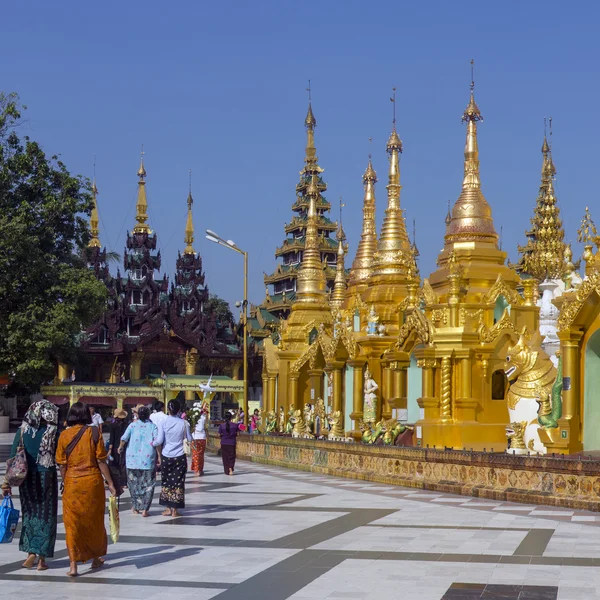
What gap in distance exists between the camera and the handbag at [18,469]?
31.3 ft

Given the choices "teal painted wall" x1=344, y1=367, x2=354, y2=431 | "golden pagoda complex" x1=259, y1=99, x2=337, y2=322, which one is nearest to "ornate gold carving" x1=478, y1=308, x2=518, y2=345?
"teal painted wall" x1=344, y1=367, x2=354, y2=431

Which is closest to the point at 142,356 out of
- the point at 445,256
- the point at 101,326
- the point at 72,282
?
the point at 101,326

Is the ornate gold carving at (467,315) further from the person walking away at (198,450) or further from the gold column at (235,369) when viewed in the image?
the gold column at (235,369)

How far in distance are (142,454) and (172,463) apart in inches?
18.7

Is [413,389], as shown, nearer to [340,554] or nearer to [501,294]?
[501,294]

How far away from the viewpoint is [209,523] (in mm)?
13367

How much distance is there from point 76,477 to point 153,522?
413 cm

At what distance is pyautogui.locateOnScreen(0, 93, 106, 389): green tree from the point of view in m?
27.9

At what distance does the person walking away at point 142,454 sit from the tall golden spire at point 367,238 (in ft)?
72.4

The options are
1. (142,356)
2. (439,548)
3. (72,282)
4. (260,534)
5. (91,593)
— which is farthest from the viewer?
(142,356)

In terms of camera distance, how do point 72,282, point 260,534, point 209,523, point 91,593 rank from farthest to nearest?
point 72,282 < point 209,523 < point 260,534 < point 91,593

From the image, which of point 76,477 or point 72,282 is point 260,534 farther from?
point 72,282

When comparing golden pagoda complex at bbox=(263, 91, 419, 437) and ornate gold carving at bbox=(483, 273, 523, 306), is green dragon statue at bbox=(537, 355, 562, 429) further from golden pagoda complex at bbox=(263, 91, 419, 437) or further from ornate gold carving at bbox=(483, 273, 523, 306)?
golden pagoda complex at bbox=(263, 91, 419, 437)

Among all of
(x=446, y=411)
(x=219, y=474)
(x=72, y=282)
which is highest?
(x=72, y=282)
